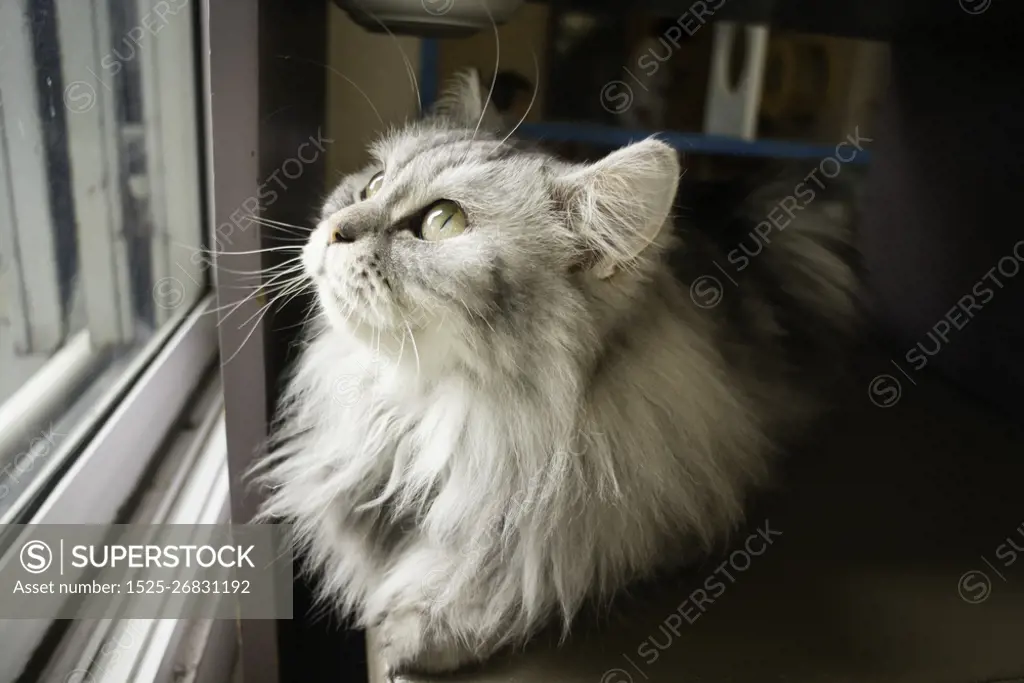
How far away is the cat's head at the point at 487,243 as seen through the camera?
737 millimetres

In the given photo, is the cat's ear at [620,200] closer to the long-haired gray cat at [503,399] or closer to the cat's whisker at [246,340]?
the long-haired gray cat at [503,399]

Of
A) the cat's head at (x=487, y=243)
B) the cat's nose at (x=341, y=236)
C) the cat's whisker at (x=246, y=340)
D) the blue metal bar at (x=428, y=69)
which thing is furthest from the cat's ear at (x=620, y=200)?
the blue metal bar at (x=428, y=69)

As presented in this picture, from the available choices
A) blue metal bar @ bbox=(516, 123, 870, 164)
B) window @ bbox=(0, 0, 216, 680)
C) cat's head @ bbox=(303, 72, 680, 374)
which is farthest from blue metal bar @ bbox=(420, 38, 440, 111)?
cat's head @ bbox=(303, 72, 680, 374)

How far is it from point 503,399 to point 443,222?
0.20 meters

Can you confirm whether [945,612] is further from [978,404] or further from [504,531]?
[978,404]

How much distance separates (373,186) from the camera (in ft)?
3.05

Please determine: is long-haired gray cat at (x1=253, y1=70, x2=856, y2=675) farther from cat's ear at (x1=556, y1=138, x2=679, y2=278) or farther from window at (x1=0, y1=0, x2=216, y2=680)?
window at (x1=0, y1=0, x2=216, y2=680)

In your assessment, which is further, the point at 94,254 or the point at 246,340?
the point at 94,254

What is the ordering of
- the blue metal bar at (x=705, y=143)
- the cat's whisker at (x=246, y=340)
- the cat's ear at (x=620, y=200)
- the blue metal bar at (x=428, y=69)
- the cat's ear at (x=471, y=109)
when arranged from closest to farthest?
the cat's ear at (x=620, y=200), the cat's whisker at (x=246, y=340), the cat's ear at (x=471, y=109), the blue metal bar at (x=705, y=143), the blue metal bar at (x=428, y=69)

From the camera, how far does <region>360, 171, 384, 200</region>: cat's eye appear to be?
92cm

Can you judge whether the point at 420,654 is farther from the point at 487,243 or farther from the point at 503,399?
the point at 487,243

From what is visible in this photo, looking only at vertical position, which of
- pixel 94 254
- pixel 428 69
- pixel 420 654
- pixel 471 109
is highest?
pixel 471 109

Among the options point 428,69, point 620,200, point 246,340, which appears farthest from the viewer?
point 428,69

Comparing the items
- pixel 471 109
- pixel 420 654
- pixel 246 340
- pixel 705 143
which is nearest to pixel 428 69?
pixel 705 143
